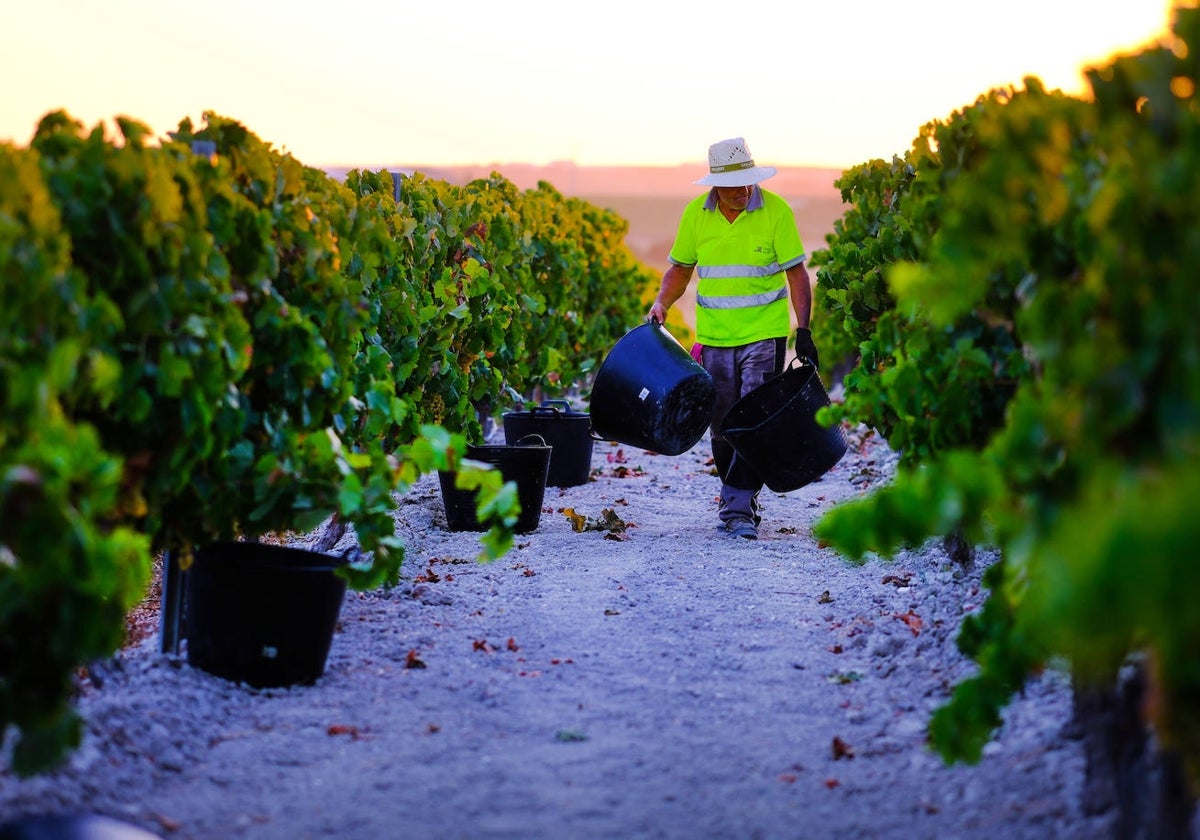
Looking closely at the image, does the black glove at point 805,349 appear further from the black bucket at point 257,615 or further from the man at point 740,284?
the black bucket at point 257,615

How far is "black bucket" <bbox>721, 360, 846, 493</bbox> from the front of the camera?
7.27m

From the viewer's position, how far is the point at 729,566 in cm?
695

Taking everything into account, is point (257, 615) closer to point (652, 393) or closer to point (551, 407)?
point (652, 393)

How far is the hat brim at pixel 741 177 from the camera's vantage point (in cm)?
756

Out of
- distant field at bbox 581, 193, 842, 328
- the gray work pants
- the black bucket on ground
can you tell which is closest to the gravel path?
the gray work pants

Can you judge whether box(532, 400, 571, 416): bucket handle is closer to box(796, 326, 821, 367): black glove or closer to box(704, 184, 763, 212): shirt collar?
box(704, 184, 763, 212): shirt collar

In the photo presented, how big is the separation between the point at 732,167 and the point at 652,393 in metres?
1.45

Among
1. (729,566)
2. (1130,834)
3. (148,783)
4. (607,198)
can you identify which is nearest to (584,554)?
(729,566)

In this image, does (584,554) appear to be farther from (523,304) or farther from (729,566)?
(523,304)

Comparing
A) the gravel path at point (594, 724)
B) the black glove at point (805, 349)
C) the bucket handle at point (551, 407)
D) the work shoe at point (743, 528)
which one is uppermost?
the black glove at point (805, 349)

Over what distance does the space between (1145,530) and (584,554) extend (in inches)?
218

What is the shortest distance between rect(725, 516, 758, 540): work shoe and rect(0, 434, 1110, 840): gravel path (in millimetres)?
877

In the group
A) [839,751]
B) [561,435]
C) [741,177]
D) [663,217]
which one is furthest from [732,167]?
[663,217]

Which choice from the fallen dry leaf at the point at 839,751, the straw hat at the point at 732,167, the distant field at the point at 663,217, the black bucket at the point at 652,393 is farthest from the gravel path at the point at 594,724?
the distant field at the point at 663,217
